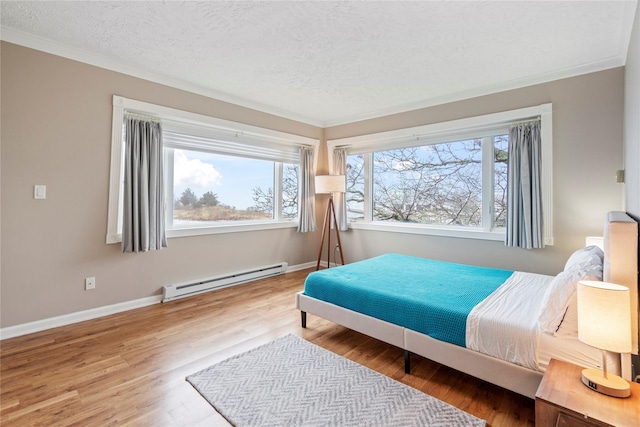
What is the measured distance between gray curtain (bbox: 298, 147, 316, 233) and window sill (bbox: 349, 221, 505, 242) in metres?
0.69

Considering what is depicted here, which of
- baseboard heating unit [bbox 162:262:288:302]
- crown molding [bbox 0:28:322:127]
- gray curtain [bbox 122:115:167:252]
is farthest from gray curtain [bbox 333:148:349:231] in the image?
gray curtain [bbox 122:115:167:252]

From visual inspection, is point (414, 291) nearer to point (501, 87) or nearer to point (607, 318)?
point (607, 318)

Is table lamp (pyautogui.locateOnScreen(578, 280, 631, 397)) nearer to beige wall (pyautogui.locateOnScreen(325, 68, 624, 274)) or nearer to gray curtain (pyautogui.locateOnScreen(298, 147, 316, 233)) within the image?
beige wall (pyautogui.locateOnScreen(325, 68, 624, 274))

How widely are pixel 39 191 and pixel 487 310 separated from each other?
12.5 feet

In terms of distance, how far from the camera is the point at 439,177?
4.26m

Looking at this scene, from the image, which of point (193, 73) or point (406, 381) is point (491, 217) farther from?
point (193, 73)

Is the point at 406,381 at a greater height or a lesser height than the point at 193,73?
lesser

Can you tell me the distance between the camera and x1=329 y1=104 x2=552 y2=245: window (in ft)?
12.1

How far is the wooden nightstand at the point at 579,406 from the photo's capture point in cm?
116

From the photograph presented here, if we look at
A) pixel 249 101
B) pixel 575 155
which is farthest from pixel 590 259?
pixel 249 101

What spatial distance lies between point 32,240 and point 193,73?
223cm

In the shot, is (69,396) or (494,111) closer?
(69,396)

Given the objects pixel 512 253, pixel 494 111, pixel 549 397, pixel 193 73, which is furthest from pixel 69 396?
pixel 494 111

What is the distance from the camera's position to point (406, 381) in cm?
206
